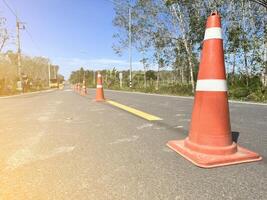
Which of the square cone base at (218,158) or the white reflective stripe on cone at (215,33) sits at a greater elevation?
the white reflective stripe on cone at (215,33)

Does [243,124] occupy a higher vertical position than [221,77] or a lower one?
lower

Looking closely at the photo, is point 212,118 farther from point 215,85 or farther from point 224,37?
point 224,37

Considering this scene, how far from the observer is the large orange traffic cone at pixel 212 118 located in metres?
3.27

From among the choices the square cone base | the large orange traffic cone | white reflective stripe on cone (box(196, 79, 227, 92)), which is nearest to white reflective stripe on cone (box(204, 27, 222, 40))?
the large orange traffic cone

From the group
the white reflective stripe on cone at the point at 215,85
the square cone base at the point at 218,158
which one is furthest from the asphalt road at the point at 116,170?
the white reflective stripe on cone at the point at 215,85

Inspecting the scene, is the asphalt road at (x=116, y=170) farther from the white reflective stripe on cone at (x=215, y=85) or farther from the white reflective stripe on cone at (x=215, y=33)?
the white reflective stripe on cone at (x=215, y=33)

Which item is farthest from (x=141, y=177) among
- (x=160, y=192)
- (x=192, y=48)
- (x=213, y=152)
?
(x=192, y=48)

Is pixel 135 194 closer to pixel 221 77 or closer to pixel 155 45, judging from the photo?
pixel 221 77

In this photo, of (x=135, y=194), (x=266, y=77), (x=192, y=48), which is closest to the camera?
(x=135, y=194)

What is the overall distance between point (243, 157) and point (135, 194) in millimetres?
1367

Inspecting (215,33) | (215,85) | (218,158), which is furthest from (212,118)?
(215,33)

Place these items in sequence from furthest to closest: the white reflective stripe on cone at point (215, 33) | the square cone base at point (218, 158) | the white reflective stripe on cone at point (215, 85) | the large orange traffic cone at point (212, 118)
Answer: the white reflective stripe on cone at point (215, 33)
the white reflective stripe on cone at point (215, 85)
the large orange traffic cone at point (212, 118)
the square cone base at point (218, 158)

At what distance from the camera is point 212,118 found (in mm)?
3500

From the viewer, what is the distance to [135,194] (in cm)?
238
